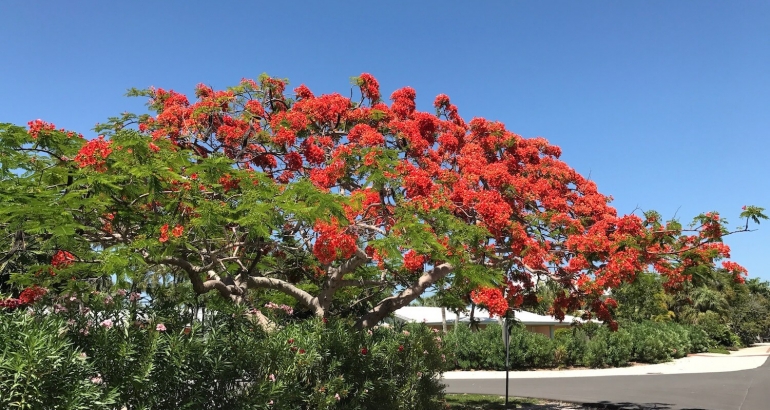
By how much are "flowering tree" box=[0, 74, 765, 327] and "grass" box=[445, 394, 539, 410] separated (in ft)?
12.2

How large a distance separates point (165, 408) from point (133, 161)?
3.56 m

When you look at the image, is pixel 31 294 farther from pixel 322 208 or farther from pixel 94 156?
pixel 322 208

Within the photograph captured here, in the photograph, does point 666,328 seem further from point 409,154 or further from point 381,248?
point 381,248

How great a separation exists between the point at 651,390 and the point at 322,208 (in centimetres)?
1690

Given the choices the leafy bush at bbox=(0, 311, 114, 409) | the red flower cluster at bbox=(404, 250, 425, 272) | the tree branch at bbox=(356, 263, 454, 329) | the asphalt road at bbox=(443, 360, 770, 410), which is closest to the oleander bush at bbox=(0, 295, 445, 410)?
the leafy bush at bbox=(0, 311, 114, 409)

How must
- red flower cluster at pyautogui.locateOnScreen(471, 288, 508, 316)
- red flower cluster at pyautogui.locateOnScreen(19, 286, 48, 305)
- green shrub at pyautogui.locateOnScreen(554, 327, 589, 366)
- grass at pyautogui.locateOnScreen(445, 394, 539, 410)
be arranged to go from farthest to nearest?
1. green shrub at pyautogui.locateOnScreen(554, 327, 589, 366)
2. grass at pyautogui.locateOnScreen(445, 394, 539, 410)
3. red flower cluster at pyautogui.locateOnScreen(471, 288, 508, 316)
4. red flower cluster at pyautogui.locateOnScreen(19, 286, 48, 305)

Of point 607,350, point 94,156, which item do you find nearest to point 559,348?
point 607,350

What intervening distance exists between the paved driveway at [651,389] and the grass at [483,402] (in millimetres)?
785

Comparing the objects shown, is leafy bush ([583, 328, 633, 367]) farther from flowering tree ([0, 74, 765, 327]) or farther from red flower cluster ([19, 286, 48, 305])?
red flower cluster ([19, 286, 48, 305])

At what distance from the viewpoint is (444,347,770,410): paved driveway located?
51.5 ft

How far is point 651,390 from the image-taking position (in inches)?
757

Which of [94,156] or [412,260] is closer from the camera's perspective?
[94,156]

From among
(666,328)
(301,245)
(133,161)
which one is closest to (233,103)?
(301,245)

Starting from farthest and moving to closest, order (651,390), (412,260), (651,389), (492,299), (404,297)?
(651,389), (651,390), (404,297), (492,299), (412,260)
